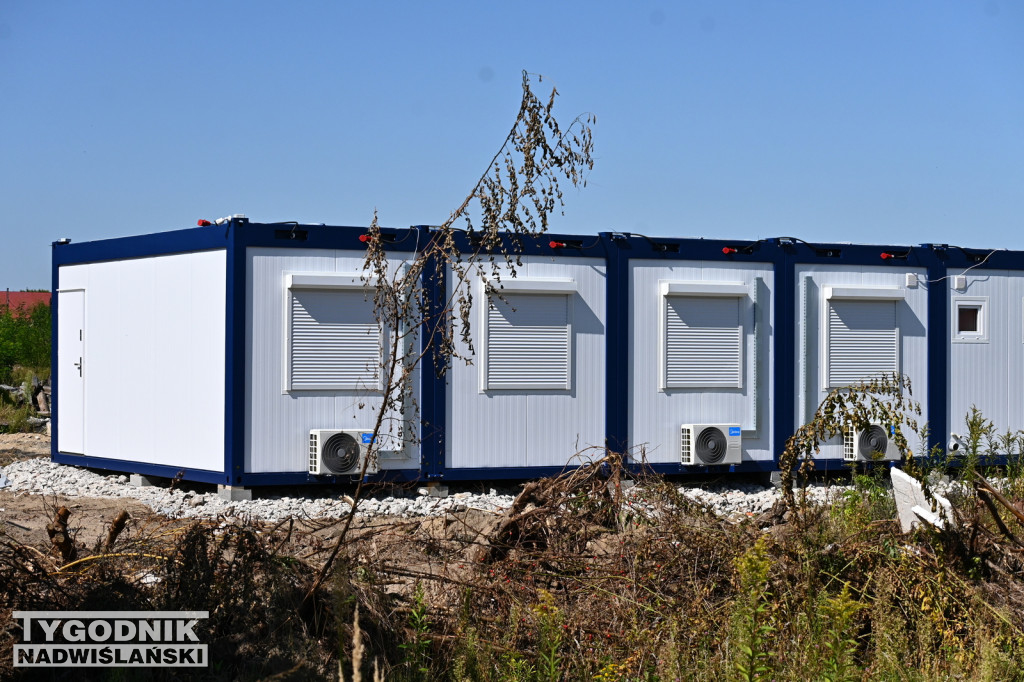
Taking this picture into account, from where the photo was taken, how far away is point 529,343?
1230cm

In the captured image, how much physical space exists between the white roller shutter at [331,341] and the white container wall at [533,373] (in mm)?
1000

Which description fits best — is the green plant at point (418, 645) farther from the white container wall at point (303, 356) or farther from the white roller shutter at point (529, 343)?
the white roller shutter at point (529, 343)

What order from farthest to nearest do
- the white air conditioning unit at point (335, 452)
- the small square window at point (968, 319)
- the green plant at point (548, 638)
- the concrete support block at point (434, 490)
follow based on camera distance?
1. the small square window at point (968, 319)
2. the concrete support block at point (434, 490)
3. the white air conditioning unit at point (335, 452)
4. the green plant at point (548, 638)

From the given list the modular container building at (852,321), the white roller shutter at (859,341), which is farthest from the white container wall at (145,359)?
the white roller shutter at (859,341)

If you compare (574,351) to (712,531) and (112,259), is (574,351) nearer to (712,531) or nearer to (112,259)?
(112,259)

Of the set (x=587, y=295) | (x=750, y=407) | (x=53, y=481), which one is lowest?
(x=53, y=481)

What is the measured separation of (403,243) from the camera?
11914 mm

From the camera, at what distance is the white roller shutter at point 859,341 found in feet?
43.9

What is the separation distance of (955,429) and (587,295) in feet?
17.2

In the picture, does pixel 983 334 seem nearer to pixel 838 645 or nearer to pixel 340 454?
pixel 340 454

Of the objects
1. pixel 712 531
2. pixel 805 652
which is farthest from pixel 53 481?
pixel 805 652

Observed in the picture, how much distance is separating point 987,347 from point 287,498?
9.13 metres

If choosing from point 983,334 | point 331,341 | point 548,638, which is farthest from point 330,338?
point 983,334

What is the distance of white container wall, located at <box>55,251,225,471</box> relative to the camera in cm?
1170
